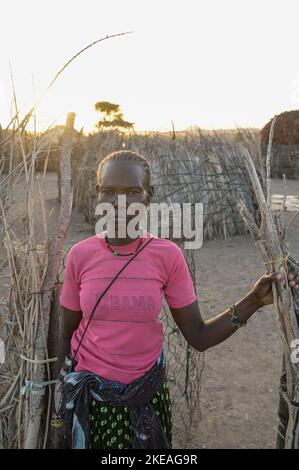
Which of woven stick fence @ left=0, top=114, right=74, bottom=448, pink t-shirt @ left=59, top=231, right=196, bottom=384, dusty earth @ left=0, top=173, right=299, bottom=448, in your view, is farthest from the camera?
dusty earth @ left=0, top=173, right=299, bottom=448

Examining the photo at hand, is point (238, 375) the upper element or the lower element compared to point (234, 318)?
lower

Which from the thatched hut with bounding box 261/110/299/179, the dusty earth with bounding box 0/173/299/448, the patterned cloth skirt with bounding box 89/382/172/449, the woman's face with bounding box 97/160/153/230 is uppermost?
the thatched hut with bounding box 261/110/299/179

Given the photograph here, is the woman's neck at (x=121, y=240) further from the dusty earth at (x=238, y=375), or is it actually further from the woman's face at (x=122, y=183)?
the dusty earth at (x=238, y=375)

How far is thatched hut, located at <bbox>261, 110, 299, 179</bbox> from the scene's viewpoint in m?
14.9

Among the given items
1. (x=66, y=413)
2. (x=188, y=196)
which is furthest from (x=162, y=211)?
(x=66, y=413)

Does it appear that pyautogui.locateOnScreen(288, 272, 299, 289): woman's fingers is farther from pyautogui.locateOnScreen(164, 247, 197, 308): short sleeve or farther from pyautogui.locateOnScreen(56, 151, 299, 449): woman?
pyautogui.locateOnScreen(164, 247, 197, 308): short sleeve

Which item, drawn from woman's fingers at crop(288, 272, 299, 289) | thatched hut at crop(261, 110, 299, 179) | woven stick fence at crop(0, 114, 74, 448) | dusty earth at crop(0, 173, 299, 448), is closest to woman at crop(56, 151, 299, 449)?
woman's fingers at crop(288, 272, 299, 289)

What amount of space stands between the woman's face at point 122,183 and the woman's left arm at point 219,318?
346 mm

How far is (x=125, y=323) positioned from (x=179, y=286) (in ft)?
0.64

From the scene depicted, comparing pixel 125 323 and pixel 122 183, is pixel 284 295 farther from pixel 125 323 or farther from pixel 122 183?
pixel 122 183

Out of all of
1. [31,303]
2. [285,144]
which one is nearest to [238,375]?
[31,303]

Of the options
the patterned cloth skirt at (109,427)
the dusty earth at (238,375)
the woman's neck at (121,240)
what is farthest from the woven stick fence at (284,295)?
the dusty earth at (238,375)

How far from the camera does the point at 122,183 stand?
147cm

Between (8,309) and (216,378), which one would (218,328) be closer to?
(8,309)
